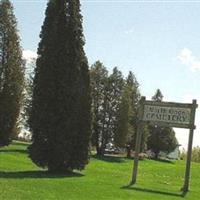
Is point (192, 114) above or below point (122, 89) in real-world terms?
below

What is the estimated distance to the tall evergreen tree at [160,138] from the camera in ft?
270

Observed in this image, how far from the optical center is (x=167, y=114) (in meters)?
27.0

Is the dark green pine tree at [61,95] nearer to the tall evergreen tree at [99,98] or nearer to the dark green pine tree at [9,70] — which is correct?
the dark green pine tree at [9,70]

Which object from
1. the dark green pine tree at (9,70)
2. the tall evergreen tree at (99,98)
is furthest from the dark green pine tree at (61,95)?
the tall evergreen tree at (99,98)

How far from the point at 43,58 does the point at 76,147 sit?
179 inches

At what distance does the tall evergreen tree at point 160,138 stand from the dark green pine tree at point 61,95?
179 feet

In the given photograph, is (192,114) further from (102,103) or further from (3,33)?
(102,103)

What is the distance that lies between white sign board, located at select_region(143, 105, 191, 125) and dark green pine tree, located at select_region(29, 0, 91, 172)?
10.3 feet

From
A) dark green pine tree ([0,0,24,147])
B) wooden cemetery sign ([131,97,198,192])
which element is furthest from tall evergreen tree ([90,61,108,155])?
wooden cemetery sign ([131,97,198,192])

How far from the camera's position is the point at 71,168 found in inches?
1097


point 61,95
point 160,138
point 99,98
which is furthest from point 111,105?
point 61,95

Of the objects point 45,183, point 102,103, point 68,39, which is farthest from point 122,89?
point 45,183

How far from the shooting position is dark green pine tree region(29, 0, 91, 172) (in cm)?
2723

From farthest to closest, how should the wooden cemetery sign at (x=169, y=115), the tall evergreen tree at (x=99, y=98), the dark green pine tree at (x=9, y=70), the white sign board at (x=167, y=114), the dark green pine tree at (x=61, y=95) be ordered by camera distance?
1. the tall evergreen tree at (x=99, y=98)
2. the dark green pine tree at (x=9, y=70)
3. the dark green pine tree at (x=61, y=95)
4. the white sign board at (x=167, y=114)
5. the wooden cemetery sign at (x=169, y=115)
